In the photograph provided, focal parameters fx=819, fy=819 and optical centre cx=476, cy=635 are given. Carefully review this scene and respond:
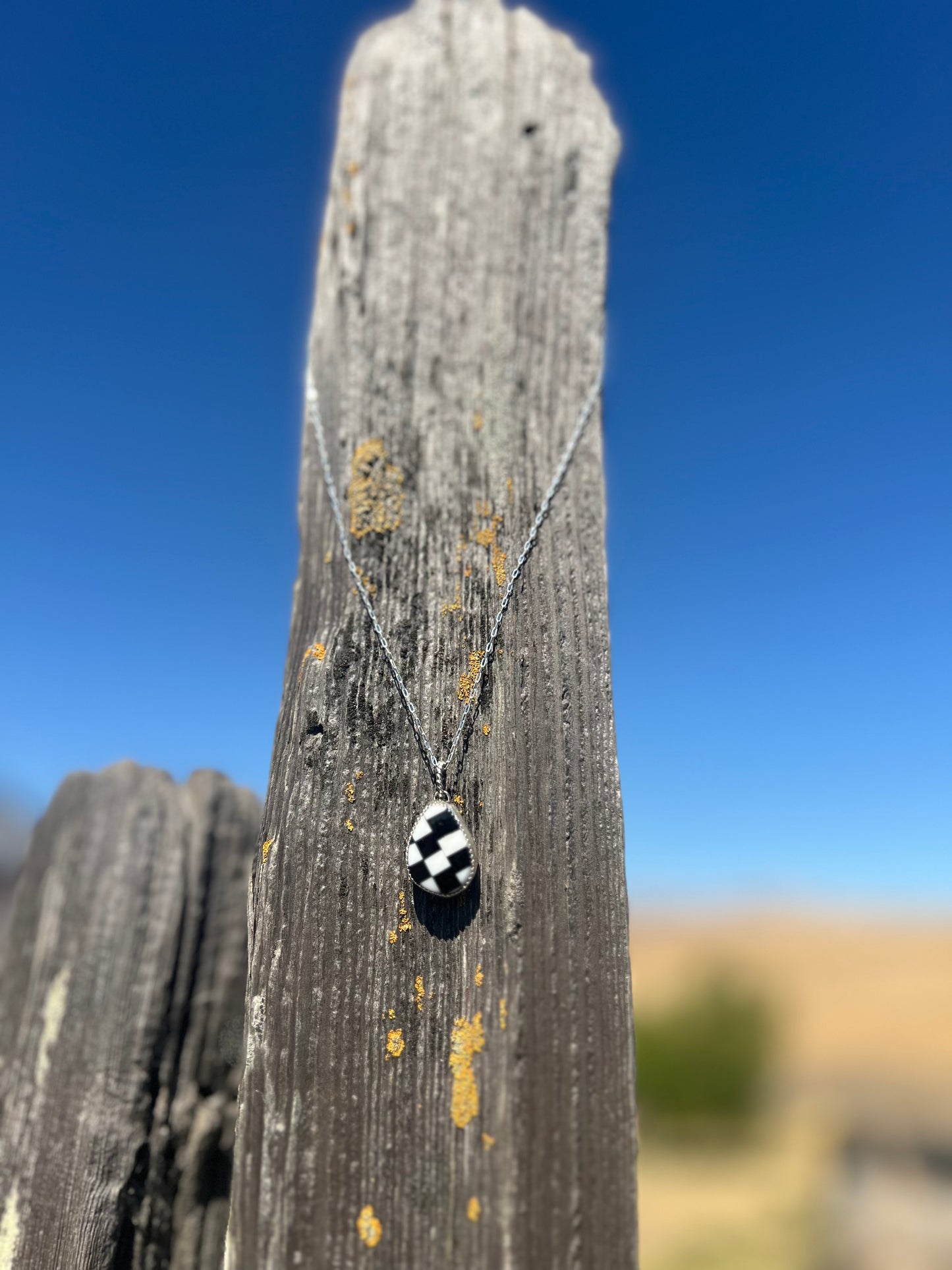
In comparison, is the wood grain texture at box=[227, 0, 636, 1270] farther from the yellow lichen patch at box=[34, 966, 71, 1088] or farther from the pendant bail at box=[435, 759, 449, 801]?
the yellow lichen patch at box=[34, 966, 71, 1088]

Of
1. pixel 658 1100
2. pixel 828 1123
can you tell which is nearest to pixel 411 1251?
pixel 658 1100

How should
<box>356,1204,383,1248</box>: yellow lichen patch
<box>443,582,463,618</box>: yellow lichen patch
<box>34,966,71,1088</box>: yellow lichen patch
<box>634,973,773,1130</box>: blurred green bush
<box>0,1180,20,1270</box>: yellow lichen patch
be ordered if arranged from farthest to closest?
<box>634,973,773,1130</box>: blurred green bush
<box>34,966,71,1088</box>: yellow lichen patch
<box>0,1180,20,1270</box>: yellow lichen patch
<box>443,582,463,618</box>: yellow lichen patch
<box>356,1204,383,1248</box>: yellow lichen patch

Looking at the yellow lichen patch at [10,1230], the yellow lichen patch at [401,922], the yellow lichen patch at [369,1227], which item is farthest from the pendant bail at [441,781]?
the yellow lichen patch at [10,1230]

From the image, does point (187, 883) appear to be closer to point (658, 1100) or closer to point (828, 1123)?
point (658, 1100)

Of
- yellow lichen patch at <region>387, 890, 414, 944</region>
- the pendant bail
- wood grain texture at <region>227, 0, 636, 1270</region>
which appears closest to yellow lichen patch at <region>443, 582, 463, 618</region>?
wood grain texture at <region>227, 0, 636, 1270</region>

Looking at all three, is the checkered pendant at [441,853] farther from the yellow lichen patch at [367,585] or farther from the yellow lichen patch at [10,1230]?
the yellow lichen patch at [10,1230]

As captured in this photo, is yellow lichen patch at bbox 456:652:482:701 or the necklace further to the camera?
yellow lichen patch at bbox 456:652:482:701

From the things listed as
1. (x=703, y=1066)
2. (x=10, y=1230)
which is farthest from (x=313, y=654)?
(x=703, y=1066)
